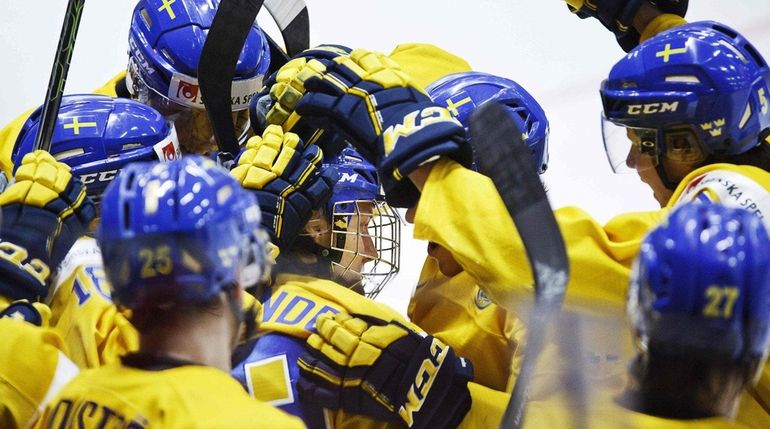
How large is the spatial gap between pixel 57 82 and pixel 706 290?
163 centimetres

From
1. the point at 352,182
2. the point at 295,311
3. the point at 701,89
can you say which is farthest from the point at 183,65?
the point at 701,89

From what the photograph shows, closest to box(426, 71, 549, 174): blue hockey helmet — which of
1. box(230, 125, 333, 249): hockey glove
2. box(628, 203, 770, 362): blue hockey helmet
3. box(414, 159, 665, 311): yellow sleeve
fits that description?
box(230, 125, 333, 249): hockey glove

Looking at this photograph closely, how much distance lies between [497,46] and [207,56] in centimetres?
215

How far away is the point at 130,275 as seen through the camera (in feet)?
5.03

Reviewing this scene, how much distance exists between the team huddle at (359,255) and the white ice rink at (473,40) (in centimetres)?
88

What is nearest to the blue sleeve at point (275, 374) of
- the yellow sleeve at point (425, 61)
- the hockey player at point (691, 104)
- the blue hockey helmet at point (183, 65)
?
the hockey player at point (691, 104)

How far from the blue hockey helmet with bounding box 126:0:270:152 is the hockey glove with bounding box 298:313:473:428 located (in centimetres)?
114

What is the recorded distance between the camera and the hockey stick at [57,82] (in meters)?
2.57

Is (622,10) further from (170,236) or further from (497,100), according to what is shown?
(170,236)

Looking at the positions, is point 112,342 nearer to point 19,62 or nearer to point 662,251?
point 662,251

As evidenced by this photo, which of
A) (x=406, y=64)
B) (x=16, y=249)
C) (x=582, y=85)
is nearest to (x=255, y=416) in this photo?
(x=16, y=249)

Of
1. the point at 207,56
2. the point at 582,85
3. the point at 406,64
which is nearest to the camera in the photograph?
the point at 207,56

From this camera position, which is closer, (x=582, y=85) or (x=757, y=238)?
(x=757, y=238)

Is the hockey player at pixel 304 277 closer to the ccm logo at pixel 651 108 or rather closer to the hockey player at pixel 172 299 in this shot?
the hockey player at pixel 172 299
